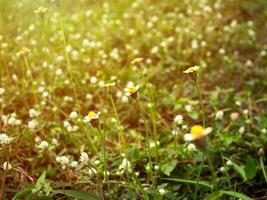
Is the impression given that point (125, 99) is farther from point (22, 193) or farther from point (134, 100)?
point (22, 193)

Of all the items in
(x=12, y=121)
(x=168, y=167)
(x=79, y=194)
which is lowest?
(x=168, y=167)

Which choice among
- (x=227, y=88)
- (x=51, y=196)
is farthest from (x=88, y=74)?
(x=51, y=196)

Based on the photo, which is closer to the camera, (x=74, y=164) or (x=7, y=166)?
(x=7, y=166)

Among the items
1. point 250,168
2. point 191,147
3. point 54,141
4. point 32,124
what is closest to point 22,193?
point 54,141

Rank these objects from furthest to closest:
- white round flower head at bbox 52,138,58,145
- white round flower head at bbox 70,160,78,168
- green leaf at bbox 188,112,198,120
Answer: green leaf at bbox 188,112,198,120 → white round flower head at bbox 52,138,58,145 → white round flower head at bbox 70,160,78,168

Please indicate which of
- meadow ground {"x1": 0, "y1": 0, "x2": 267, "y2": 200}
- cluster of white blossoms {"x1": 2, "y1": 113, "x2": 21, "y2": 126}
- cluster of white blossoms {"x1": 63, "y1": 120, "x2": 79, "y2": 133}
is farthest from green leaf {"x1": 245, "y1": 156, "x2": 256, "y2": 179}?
cluster of white blossoms {"x1": 2, "y1": 113, "x2": 21, "y2": 126}

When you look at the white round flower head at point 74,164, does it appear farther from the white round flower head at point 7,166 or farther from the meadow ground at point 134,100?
the white round flower head at point 7,166

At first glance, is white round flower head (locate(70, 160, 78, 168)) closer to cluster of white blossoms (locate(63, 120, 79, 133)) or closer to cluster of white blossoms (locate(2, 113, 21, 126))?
cluster of white blossoms (locate(63, 120, 79, 133))

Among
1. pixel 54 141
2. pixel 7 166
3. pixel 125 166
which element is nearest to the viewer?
pixel 7 166
